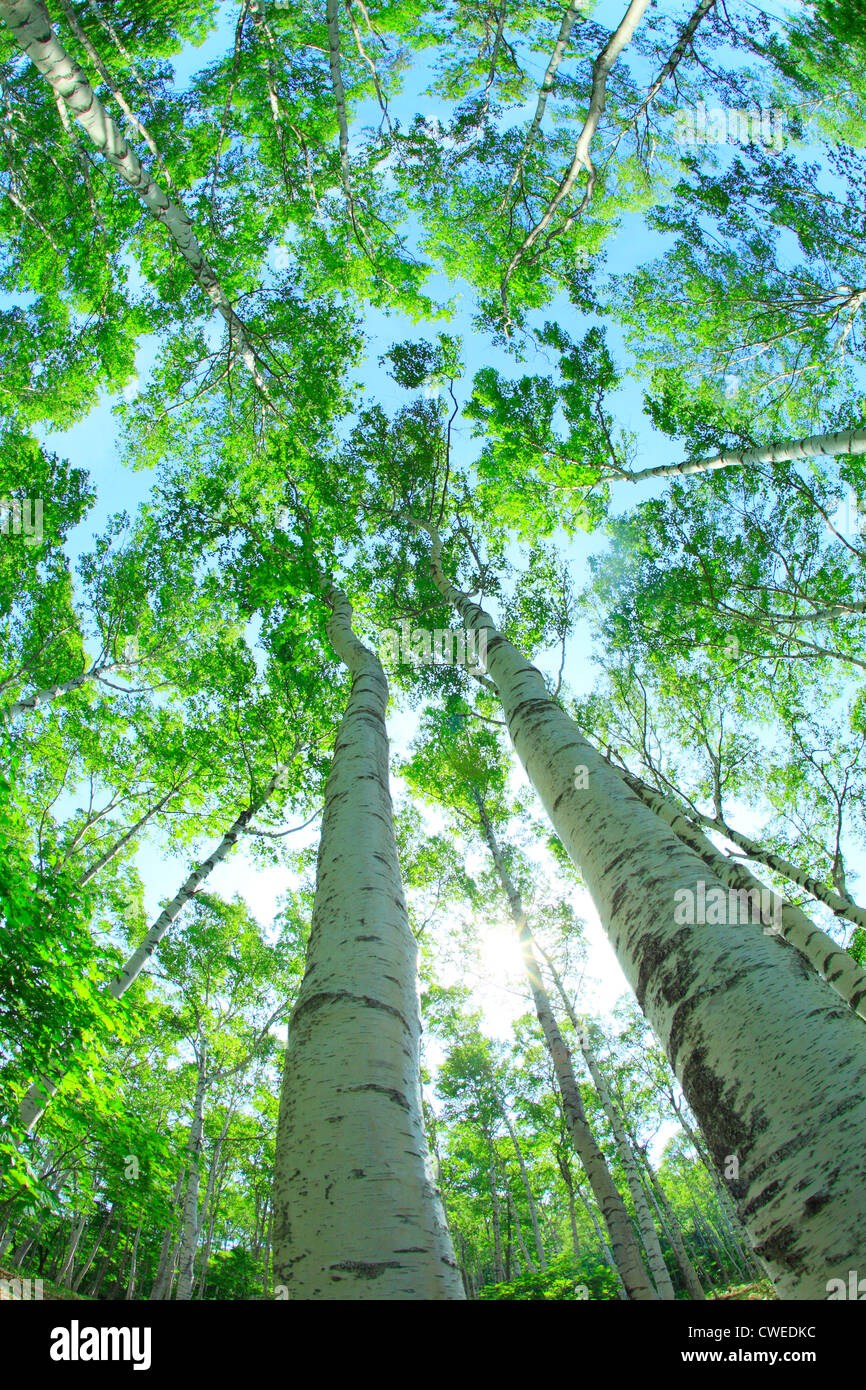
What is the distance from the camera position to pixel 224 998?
15.0m

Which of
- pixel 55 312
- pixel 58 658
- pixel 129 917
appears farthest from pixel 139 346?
pixel 129 917

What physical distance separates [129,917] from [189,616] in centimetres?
761

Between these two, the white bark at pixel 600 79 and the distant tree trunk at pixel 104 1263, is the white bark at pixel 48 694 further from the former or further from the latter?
the distant tree trunk at pixel 104 1263

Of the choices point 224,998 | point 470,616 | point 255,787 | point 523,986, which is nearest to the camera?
point 470,616

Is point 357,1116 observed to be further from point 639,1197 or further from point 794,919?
point 639,1197

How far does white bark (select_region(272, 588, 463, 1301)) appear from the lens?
120 centimetres

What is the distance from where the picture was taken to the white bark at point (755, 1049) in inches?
41.2

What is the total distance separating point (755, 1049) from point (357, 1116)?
1007 millimetres

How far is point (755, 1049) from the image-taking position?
133 cm

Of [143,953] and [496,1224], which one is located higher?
[143,953]

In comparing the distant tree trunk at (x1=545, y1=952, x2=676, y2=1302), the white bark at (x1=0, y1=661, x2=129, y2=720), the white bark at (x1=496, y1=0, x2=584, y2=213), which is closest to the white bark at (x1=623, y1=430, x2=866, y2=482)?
the white bark at (x1=496, y1=0, x2=584, y2=213)

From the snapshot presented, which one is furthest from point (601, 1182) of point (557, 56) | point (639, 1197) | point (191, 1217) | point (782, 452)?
point (557, 56)

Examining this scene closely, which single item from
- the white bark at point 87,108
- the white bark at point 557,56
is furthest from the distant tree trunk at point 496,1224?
the white bark at point 557,56

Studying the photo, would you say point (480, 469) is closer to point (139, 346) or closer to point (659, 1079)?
point (139, 346)
